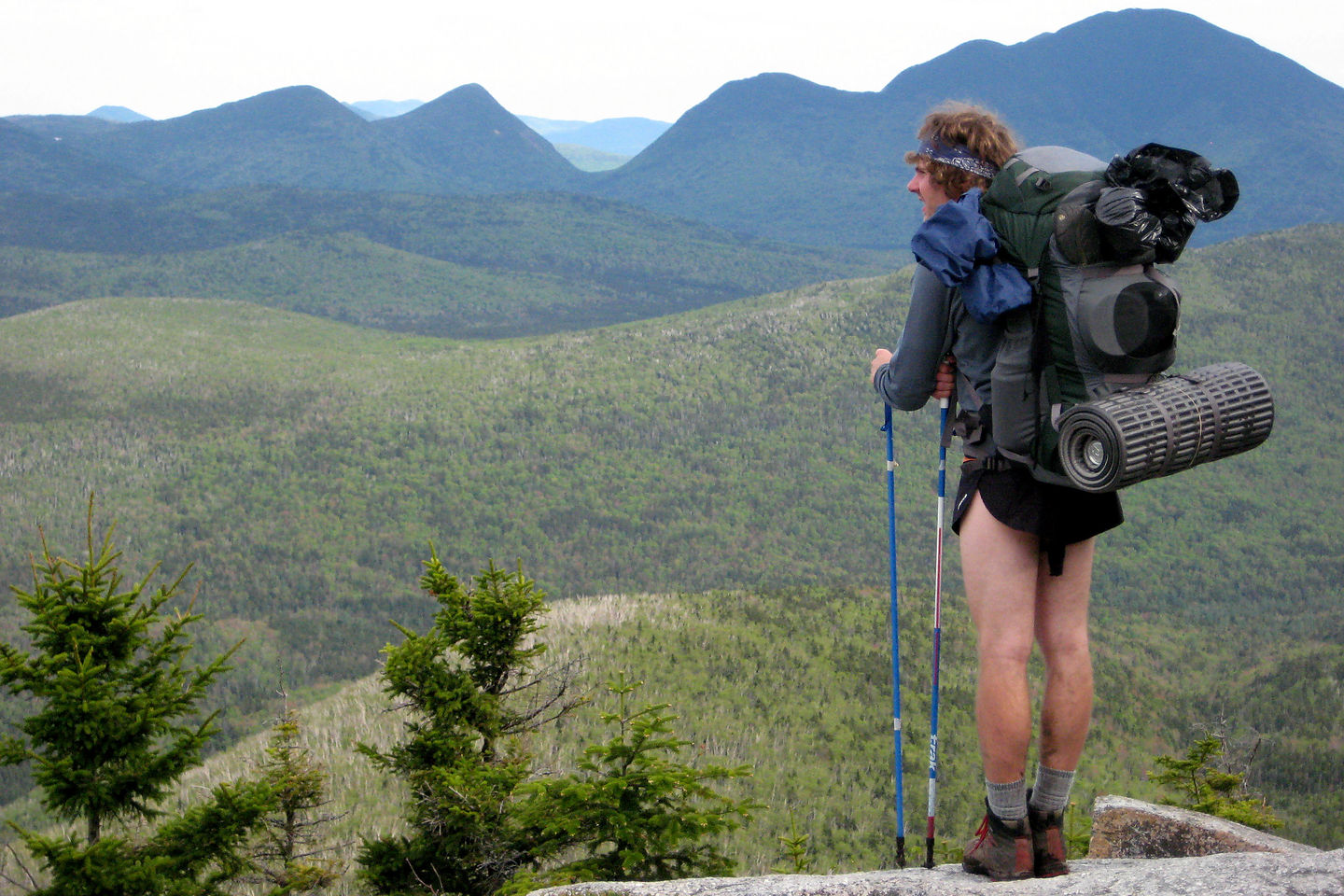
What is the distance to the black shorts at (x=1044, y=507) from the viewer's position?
353 cm

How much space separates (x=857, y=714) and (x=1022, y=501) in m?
11.0

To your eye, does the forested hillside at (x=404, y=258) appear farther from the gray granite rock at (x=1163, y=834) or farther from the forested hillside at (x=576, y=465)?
the gray granite rock at (x=1163, y=834)

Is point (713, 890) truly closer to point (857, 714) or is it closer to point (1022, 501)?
point (1022, 501)

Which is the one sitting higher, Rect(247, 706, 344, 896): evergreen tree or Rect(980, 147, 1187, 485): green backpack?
Rect(980, 147, 1187, 485): green backpack

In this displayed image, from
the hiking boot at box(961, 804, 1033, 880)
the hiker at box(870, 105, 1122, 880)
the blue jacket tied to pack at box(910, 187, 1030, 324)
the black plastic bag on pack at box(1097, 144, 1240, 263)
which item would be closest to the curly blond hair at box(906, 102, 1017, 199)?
the hiker at box(870, 105, 1122, 880)

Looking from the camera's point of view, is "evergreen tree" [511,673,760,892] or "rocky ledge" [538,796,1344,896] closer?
"rocky ledge" [538,796,1344,896]

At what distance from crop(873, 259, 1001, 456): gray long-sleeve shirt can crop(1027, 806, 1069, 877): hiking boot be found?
142cm

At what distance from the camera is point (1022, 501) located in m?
3.54

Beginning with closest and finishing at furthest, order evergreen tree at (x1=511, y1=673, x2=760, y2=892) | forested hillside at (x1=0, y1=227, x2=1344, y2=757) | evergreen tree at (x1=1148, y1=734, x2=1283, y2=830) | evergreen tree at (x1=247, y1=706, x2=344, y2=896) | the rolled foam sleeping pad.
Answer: the rolled foam sleeping pad, evergreen tree at (x1=511, y1=673, x2=760, y2=892), evergreen tree at (x1=247, y1=706, x2=344, y2=896), evergreen tree at (x1=1148, y1=734, x2=1283, y2=830), forested hillside at (x1=0, y1=227, x2=1344, y2=757)

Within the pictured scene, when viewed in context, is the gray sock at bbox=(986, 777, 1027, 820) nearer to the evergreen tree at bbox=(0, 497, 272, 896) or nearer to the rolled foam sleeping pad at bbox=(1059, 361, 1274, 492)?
the rolled foam sleeping pad at bbox=(1059, 361, 1274, 492)

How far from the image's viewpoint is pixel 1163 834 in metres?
5.15

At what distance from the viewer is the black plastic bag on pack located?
3176 millimetres

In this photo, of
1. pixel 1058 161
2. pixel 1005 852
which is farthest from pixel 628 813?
pixel 1058 161

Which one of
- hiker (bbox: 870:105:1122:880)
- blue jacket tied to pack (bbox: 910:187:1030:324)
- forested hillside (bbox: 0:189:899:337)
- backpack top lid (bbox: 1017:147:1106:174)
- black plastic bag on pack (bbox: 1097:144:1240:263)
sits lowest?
hiker (bbox: 870:105:1122:880)
